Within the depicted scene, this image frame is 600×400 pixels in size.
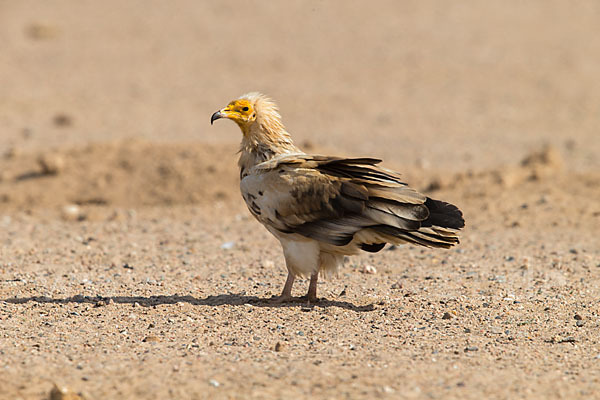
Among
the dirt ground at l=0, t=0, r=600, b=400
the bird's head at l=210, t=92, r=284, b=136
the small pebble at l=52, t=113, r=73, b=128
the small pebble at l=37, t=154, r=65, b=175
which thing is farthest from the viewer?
the small pebble at l=52, t=113, r=73, b=128

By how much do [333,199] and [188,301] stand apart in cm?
166

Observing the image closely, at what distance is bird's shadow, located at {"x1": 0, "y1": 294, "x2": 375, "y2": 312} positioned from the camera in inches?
304

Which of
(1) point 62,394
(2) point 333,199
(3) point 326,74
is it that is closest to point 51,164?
(2) point 333,199

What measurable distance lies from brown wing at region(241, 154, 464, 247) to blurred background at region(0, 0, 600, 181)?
6550mm

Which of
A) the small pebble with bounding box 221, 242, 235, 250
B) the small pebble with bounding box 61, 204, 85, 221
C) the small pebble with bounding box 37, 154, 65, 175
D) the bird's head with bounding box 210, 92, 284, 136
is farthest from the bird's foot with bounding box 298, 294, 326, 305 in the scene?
the small pebble with bounding box 37, 154, 65, 175

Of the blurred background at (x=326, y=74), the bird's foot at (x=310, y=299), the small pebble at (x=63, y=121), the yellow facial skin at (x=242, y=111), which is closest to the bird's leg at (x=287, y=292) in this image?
the bird's foot at (x=310, y=299)

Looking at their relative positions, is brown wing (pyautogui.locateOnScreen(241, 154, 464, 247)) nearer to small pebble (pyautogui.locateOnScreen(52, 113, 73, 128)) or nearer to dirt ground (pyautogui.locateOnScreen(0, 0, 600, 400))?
dirt ground (pyautogui.locateOnScreen(0, 0, 600, 400))

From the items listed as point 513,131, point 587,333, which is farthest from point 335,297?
point 513,131

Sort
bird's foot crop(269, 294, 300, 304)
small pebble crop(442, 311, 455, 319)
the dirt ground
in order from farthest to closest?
bird's foot crop(269, 294, 300, 304), small pebble crop(442, 311, 455, 319), the dirt ground

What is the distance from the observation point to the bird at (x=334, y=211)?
7266mm

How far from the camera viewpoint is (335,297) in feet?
26.7

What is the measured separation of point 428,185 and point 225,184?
3.12 m

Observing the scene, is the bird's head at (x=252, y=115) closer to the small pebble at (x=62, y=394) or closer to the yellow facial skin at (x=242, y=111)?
the yellow facial skin at (x=242, y=111)

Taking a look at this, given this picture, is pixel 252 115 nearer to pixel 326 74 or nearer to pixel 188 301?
pixel 188 301
